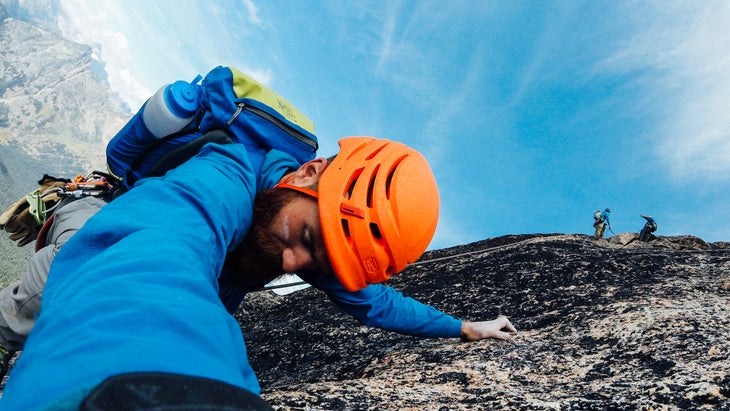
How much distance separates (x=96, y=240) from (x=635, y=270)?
809 centimetres

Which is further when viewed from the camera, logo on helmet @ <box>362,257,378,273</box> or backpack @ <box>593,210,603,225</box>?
backpack @ <box>593,210,603,225</box>

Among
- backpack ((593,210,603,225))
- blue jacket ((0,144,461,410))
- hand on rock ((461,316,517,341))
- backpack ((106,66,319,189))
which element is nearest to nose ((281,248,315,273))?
backpack ((106,66,319,189))

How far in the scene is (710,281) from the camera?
21.9 ft

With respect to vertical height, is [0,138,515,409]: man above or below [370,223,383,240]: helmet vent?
below

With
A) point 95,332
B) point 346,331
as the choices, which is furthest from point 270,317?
point 95,332

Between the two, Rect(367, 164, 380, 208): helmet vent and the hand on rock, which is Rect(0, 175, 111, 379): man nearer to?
Rect(367, 164, 380, 208): helmet vent

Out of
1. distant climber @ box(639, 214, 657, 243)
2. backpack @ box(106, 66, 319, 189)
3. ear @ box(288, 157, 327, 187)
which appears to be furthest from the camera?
distant climber @ box(639, 214, 657, 243)

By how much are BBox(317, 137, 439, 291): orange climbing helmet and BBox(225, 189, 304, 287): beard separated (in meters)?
0.36

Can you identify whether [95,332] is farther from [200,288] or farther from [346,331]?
[346,331]

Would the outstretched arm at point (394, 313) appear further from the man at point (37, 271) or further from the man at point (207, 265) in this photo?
the man at point (37, 271)

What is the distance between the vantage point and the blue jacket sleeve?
493cm

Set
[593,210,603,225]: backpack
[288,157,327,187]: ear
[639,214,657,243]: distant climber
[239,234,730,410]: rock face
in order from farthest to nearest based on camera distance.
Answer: [593,210,603,225]: backpack, [639,214,657,243]: distant climber, [288,157,327,187]: ear, [239,234,730,410]: rock face

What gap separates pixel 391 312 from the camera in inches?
198

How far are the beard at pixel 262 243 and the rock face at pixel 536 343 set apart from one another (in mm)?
1013
